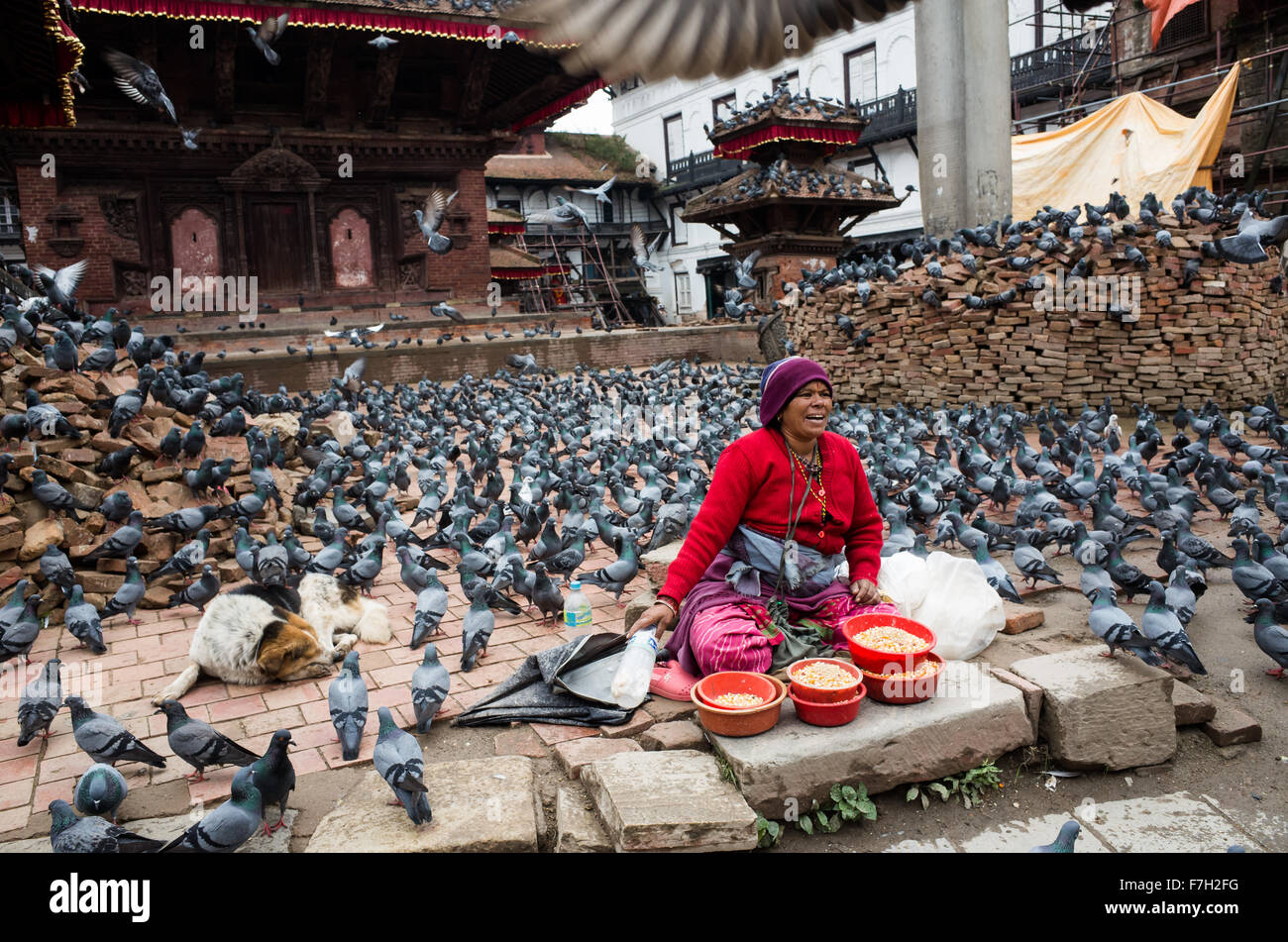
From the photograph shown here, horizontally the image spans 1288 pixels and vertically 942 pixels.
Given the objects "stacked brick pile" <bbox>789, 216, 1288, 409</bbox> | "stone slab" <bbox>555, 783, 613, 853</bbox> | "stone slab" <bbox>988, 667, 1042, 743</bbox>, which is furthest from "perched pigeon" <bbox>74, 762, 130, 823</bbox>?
"stacked brick pile" <bbox>789, 216, 1288, 409</bbox>

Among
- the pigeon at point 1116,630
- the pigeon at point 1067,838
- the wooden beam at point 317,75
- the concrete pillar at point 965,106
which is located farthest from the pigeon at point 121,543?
the wooden beam at point 317,75

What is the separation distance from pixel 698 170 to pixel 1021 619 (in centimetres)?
3046

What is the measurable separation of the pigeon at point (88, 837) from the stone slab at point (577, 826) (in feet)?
4.04

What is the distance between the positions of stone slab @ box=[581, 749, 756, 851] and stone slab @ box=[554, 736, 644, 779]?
0.41ft

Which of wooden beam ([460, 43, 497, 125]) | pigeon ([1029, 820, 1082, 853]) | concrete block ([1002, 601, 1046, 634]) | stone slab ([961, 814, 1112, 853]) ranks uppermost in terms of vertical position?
wooden beam ([460, 43, 497, 125])

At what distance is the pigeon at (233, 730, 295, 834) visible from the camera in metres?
2.71

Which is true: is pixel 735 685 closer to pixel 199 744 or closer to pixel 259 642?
pixel 199 744

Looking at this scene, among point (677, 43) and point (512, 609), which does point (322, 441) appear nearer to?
point (512, 609)

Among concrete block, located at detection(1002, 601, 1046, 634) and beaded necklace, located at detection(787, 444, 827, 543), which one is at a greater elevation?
beaded necklace, located at detection(787, 444, 827, 543)

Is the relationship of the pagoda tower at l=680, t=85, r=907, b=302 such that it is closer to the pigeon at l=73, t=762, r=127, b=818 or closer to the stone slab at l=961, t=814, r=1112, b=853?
the stone slab at l=961, t=814, r=1112, b=853

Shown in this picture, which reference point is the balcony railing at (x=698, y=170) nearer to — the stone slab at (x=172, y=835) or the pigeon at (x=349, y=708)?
the pigeon at (x=349, y=708)

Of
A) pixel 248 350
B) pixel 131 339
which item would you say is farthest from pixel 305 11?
pixel 131 339

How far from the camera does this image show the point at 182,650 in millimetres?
4582
